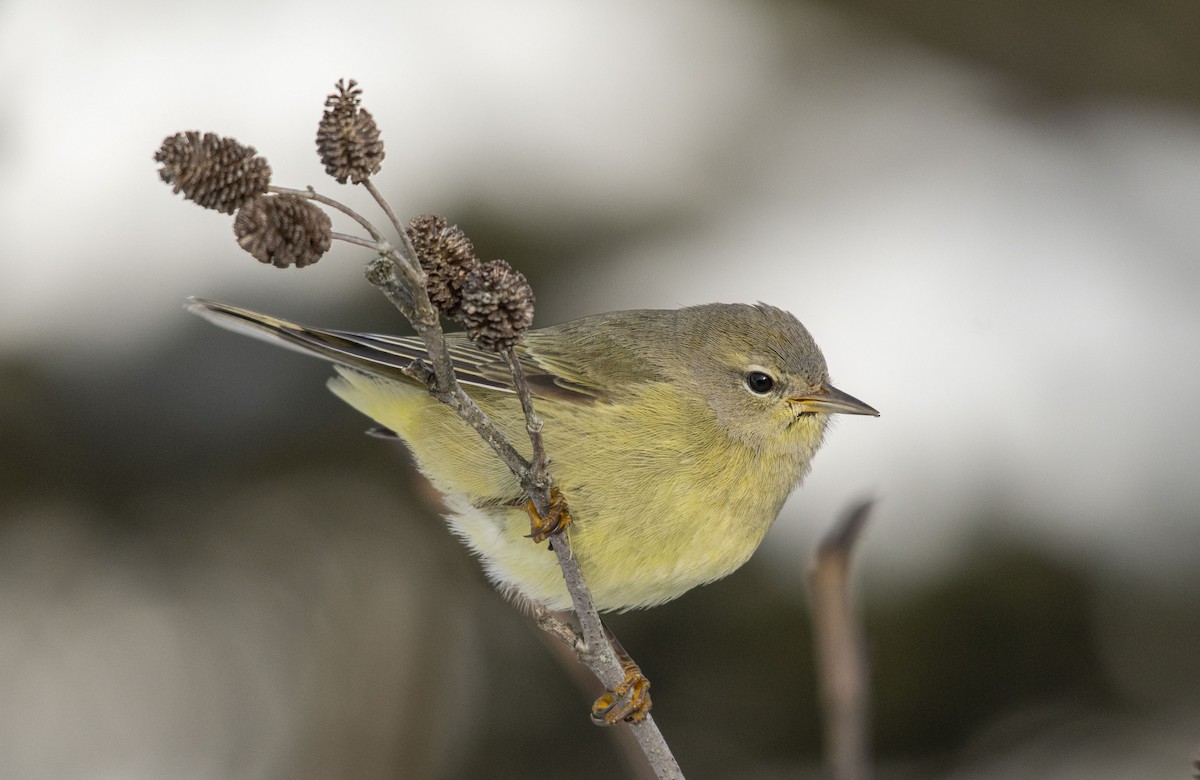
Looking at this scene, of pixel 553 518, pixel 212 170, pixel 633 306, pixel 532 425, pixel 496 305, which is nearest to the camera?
pixel 212 170

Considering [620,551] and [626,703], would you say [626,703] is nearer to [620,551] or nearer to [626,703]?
[626,703]

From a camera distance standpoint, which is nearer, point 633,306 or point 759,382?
point 759,382

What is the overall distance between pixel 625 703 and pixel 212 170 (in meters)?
1.99

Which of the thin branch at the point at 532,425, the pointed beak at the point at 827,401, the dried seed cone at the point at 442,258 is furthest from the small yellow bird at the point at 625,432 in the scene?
the dried seed cone at the point at 442,258

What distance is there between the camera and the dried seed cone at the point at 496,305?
5.73 ft

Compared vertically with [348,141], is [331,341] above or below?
below

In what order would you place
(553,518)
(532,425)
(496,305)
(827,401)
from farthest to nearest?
(827,401) < (553,518) < (532,425) < (496,305)

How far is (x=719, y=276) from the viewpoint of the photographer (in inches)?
231

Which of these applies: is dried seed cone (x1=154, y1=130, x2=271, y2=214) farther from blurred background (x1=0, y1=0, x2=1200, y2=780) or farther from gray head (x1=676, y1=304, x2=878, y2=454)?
blurred background (x1=0, y1=0, x2=1200, y2=780)


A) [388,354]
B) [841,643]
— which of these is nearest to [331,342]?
[388,354]

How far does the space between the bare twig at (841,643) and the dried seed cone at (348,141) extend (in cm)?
119

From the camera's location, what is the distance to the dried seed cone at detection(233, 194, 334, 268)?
1.54 m

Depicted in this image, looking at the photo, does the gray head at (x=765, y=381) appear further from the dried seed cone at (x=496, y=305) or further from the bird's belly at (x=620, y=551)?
the dried seed cone at (x=496, y=305)

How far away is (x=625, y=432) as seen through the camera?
3.13 meters
